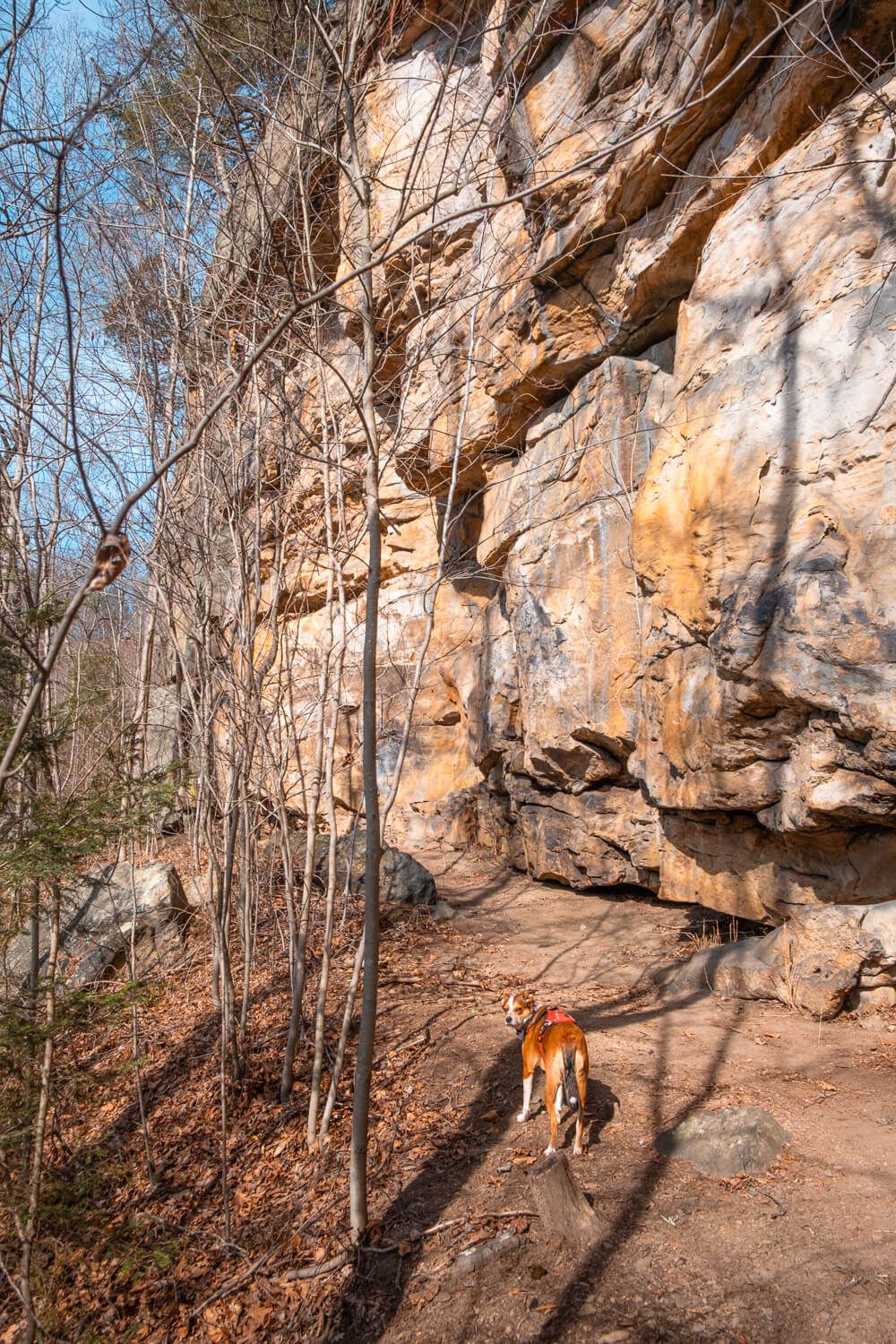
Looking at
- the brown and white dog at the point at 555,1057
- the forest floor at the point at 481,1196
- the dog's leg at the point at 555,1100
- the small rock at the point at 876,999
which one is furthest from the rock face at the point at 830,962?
the dog's leg at the point at 555,1100

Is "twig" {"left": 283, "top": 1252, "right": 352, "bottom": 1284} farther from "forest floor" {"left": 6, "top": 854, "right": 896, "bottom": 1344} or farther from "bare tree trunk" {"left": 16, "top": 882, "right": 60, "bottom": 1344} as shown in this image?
"bare tree trunk" {"left": 16, "top": 882, "right": 60, "bottom": 1344}

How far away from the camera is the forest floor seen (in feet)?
9.61

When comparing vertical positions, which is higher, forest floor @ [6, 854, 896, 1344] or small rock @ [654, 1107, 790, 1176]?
small rock @ [654, 1107, 790, 1176]

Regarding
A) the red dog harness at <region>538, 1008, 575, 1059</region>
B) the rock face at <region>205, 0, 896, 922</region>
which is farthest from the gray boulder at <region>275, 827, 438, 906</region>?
the red dog harness at <region>538, 1008, 575, 1059</region>

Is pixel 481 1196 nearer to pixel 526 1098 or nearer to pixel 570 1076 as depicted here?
pixel 526 1098

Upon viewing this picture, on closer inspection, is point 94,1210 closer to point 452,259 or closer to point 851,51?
point 851,51

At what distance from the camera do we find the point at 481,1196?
3.68 metres

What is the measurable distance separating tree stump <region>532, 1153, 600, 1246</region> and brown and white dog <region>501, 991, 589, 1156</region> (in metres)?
0.32

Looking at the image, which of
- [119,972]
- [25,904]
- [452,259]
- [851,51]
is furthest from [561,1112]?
[452,259]

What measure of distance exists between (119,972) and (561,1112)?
528 cm

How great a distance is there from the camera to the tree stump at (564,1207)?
127 inches

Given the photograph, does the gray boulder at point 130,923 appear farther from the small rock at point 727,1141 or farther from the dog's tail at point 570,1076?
the small rock at point 727,1141

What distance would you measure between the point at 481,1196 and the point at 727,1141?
1189 mm

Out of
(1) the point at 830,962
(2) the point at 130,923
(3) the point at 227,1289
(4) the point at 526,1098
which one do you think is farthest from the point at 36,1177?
(1) the point at 830,962
